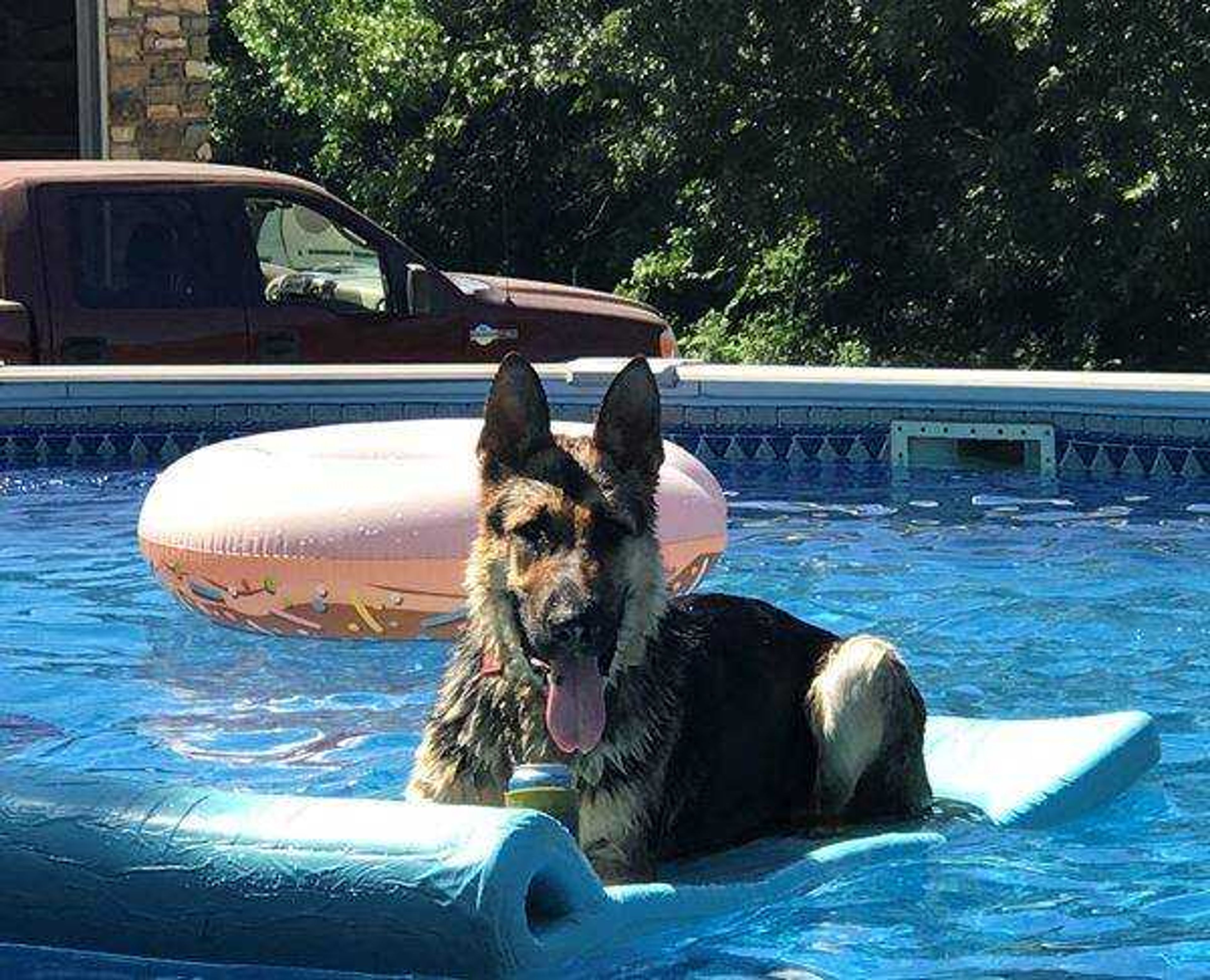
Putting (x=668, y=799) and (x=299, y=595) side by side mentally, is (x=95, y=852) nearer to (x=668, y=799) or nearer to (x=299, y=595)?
(x=668, y=799)

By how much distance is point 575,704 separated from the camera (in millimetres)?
5863

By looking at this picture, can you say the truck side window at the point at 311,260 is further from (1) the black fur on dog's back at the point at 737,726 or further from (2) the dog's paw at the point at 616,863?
(2) the dog's paw at the point at 616,863

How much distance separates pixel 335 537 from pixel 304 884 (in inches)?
134

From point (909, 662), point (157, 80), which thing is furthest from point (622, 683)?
point (157, 80)

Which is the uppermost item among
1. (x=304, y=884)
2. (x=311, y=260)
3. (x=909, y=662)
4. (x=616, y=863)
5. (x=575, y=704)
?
(x=311, y=260)

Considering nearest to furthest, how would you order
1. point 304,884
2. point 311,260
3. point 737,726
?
point 304,884
point 737,726
point 311,260

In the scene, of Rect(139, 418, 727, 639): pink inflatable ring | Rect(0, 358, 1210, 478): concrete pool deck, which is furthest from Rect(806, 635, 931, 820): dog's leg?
Rect(0, 358, 1210, 478): concrete pool deck

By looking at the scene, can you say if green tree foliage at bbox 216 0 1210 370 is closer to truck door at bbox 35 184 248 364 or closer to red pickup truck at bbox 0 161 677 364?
red pickup truck at bbox 0 161 677 364

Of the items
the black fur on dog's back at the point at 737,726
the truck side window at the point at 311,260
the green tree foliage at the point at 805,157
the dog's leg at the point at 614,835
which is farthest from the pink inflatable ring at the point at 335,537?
the green tree foliage at the point at 805,157

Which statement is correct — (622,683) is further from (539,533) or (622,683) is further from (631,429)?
(631,429)

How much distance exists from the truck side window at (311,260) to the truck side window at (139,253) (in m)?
0.33

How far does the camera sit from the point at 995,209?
62.1 ft

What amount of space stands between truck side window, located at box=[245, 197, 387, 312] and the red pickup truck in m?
0.01

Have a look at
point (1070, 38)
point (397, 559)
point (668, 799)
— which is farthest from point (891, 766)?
point (1070, 38)
